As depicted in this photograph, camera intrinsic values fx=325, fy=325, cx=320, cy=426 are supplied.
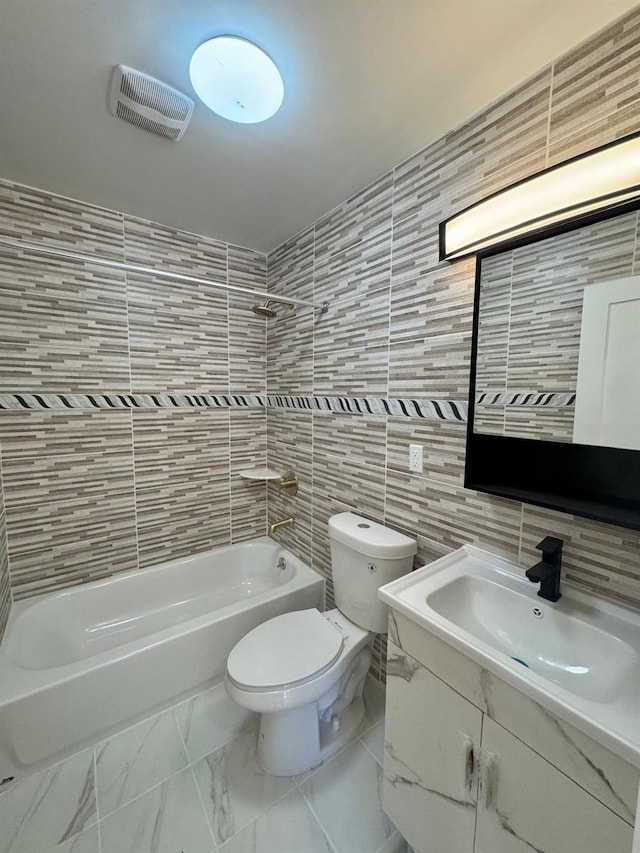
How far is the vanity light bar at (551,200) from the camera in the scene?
791 millimetres

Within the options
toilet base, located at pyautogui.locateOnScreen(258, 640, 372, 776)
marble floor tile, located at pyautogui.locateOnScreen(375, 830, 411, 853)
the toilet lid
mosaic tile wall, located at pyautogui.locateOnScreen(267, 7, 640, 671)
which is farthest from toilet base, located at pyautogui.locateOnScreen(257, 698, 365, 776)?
mosaic tile wall, located at pyautogui.locateOnScreen(267, 7, 640, 671)

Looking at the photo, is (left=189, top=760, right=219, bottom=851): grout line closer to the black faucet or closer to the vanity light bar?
the black faucet

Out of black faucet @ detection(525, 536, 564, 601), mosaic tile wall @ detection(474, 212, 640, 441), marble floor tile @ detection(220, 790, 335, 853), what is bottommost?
marble floor tile @ detection(220, 790, 335, 853)

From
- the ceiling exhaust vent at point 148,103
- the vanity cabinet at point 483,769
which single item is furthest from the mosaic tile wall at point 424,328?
the ceiling exhaust vent at point 148,103

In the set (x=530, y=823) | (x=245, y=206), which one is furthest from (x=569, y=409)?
(x=245, y=206)

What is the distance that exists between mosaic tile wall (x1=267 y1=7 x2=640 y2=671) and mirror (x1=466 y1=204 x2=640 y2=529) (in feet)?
0.20

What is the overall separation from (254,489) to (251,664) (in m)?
1.27

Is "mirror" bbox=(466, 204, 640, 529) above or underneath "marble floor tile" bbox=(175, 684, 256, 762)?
above

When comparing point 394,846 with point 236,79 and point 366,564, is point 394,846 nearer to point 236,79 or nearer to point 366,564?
point 366,564

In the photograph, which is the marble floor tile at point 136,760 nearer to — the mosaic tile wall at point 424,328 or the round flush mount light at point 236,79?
the mosaic tile wall at point 424,328

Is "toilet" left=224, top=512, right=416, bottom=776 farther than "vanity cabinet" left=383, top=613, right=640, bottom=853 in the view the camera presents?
Yes

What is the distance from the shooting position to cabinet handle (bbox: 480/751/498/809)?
712mm

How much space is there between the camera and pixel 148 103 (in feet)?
3.54

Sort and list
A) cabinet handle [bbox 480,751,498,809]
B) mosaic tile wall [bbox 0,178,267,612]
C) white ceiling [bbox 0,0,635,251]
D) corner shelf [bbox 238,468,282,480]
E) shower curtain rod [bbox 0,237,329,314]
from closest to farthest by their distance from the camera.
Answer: cabinet handle [bbox 480,751,498,809]
white ceiling [bbox 0,0,635,251]
shower curtain rod [bbox 0,237,329,314]
mosaic tile wall [bbox 0,178,267,612]
corner shelf [bbox 238,468,282,480]
